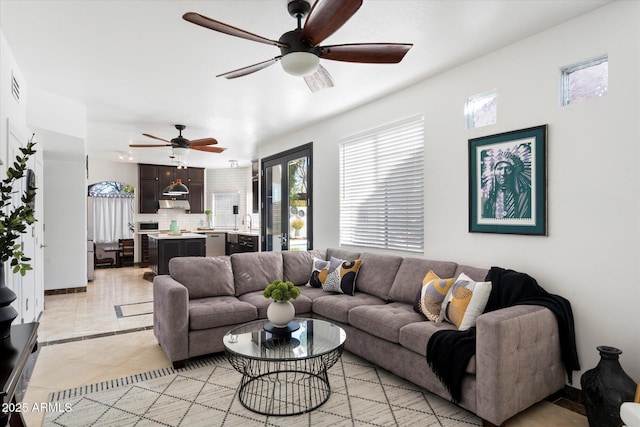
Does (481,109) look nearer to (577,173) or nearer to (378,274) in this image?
(577,173)

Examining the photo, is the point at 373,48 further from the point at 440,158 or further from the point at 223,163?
the point at 223,163

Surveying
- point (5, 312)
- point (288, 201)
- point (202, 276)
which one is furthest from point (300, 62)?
point (288, 201)

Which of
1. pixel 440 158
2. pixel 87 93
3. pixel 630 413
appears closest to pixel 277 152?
pixel 87 93

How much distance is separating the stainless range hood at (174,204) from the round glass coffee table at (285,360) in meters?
7.84

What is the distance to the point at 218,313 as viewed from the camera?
11.4 ft

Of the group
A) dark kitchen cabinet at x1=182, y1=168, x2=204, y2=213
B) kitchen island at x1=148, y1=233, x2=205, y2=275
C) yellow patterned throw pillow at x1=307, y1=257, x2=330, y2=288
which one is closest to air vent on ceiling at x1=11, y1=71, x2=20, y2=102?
yellow patterned throw pillow at x1=307, y1=257, x2=330, y2=288

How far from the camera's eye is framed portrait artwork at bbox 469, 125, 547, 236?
9.66 feet

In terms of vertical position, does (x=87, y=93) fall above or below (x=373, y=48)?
above

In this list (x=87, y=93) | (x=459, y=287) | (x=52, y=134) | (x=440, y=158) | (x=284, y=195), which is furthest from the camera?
(x=284, y=195)

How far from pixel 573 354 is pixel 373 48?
250cm

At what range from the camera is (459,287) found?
2.94m

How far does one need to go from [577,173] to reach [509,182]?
50cm

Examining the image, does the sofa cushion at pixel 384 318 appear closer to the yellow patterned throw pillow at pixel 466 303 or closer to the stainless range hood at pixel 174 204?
the yellow patterned throw pillow at pixel 466 303

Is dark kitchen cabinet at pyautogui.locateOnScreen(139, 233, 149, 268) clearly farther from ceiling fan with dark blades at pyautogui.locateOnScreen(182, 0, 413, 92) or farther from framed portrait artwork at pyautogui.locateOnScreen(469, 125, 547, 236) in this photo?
framed portrait artwork at pyautogui.locateOnScreen(469, 125, 547, 236)
